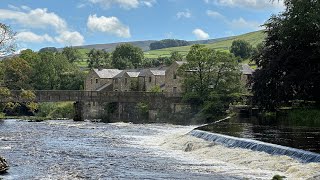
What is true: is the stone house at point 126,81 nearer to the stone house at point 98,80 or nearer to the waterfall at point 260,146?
the stone house at point 98,80

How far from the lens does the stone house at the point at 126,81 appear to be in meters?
A: 106

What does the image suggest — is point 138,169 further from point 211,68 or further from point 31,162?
point 211,68

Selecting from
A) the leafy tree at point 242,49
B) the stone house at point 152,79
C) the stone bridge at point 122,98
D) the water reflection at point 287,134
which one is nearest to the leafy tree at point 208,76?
the stone bridge at point 122,98

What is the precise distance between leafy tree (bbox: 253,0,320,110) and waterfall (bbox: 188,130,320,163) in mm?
13644

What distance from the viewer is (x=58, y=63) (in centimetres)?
12600

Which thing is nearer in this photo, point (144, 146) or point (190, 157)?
point (190, 157)

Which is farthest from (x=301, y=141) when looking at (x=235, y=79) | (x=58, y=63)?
(x=58, y=63)

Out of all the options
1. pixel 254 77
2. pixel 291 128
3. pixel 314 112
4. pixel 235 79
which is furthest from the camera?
pixel 235 79

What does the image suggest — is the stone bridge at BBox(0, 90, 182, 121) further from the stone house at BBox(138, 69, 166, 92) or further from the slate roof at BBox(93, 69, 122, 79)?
the slate roof at BBox(93, 69, 122, 79)

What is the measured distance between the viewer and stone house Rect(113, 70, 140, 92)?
106 meters

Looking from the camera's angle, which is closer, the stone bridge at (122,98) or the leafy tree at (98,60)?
the stone bridge at (122,98)

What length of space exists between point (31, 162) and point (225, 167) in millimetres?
11483

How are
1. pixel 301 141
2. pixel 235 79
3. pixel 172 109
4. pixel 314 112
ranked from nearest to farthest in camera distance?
pixel 301 141 < pixel 314 112 < pixel 235 79 < pixel 172 109

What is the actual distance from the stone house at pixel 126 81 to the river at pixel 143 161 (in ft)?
206
